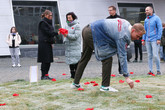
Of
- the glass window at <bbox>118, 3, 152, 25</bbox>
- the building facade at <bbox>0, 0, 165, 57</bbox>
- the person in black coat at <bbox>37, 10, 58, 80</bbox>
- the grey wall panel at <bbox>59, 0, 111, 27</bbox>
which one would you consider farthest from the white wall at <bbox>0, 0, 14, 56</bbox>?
the person in black coat at <bbox>37, 10, 58, 80</bbox>

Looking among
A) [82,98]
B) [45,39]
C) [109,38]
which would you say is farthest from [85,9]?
[82,98]

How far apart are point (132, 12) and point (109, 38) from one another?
16.8 meters

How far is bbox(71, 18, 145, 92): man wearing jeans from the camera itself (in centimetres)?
528

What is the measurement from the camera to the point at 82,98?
5371 mm

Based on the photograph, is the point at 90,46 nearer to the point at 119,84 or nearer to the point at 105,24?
the point at 105,24

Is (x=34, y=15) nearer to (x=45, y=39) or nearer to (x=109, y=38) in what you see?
(x=45, y=39)

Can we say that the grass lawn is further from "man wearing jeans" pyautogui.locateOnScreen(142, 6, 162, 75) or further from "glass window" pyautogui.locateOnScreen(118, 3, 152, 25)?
"glass window" pyautogui.locateOnScreen(118, 3, 152, 25)

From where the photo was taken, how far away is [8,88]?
22.6ft

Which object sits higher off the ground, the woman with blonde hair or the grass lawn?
the woman with blonde hair

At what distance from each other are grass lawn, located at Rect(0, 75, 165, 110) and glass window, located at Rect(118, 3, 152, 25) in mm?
14974

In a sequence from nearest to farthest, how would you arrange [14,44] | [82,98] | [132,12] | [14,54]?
[82,98] < [14,44] < [14,54] < [132,12]

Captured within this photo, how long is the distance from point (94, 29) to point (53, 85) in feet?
6.62

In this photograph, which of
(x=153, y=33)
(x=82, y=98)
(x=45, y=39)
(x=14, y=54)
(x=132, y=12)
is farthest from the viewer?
(x=132, y=12)

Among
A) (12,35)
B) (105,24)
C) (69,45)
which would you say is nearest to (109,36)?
(105,24)
